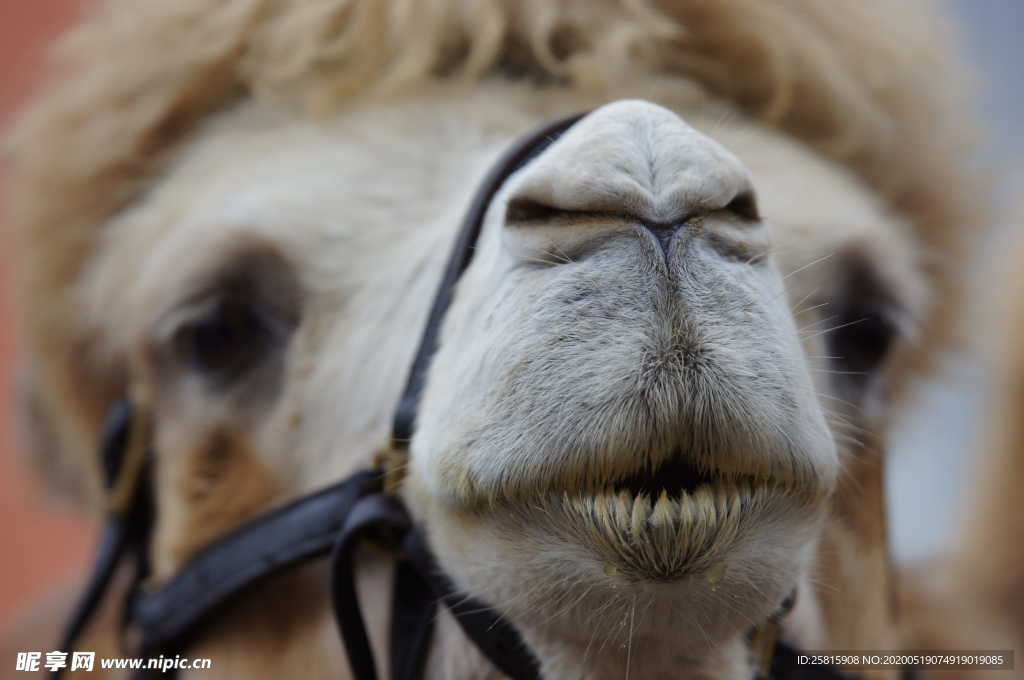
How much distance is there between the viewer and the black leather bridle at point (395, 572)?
5.01 feet

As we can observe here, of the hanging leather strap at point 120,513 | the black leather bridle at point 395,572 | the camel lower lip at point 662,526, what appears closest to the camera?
the camel lower lip at point 662,526

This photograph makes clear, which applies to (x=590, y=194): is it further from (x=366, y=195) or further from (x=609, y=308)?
(x=366, y=195)

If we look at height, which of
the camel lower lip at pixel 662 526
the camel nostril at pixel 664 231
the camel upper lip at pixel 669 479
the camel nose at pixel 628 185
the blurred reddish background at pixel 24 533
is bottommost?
the blurred reddish background at pixel 24 533

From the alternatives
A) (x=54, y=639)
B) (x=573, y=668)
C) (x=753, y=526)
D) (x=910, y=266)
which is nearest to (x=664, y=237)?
(x=753, y=526)

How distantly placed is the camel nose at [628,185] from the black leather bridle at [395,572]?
0.26m

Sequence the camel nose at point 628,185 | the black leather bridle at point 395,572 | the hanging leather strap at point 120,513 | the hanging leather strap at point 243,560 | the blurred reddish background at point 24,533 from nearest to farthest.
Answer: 1. the camel nose at point 628,185
2. the black leather bridle at point 395,572
3. the hanging leather strap at point 243,560
4. the hanging leather strap at point 120,513
5. the blurred reddish background at point 24,533

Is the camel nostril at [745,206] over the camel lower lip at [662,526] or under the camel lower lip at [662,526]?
over

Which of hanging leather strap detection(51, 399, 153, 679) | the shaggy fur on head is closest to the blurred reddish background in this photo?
the shaggy fur on head

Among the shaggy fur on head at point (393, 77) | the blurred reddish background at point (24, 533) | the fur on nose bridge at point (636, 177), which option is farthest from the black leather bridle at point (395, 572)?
the blurred reddish background at point (24, 533)

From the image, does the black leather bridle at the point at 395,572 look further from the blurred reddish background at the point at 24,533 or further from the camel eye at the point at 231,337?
the blurred reddish background at the point at 24,533

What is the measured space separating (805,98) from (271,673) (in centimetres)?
169

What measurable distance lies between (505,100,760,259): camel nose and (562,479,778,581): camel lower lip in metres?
0.29

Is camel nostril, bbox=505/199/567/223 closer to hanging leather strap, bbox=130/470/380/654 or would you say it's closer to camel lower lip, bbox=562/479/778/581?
camel lower lip, bbox=562/479/778/581

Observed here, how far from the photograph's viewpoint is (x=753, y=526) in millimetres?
1258
